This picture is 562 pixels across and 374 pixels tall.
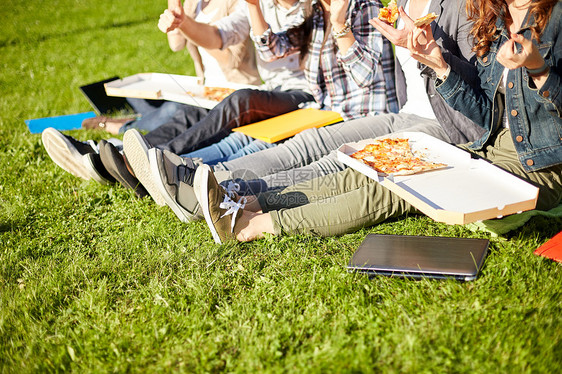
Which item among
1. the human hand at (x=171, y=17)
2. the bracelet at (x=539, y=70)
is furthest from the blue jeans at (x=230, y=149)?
the bracelet at (x=539, y=70)

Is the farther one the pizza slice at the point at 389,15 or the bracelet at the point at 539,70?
the pizza slice at the point at 389,15

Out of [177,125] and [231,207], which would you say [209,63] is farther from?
[231,207]

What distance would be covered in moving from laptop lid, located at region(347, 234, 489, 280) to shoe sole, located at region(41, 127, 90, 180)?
209cm

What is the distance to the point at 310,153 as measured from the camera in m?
3.24

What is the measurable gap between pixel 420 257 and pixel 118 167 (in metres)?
1.95

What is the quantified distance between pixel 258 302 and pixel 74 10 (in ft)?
35.6

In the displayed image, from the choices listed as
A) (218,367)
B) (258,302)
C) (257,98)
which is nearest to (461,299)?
(258,302)

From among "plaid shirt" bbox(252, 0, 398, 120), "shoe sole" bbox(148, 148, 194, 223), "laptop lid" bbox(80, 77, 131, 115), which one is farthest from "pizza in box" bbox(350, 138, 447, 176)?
"laptop lid" bbox(80, 77, 131, 115)

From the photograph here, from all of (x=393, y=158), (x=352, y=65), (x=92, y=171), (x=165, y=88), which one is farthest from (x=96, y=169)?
(x=393, y=158)

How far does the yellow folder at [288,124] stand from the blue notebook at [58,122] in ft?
7.19

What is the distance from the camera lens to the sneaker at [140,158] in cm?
295

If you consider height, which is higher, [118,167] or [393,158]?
[393,158]

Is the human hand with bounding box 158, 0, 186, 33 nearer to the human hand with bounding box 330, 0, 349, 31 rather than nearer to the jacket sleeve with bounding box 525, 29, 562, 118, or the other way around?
the human hand with bounding box 330, 0, 349, 31

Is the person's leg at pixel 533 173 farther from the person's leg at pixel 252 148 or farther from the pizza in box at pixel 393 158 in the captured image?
the person's leg at pixel 252 148
